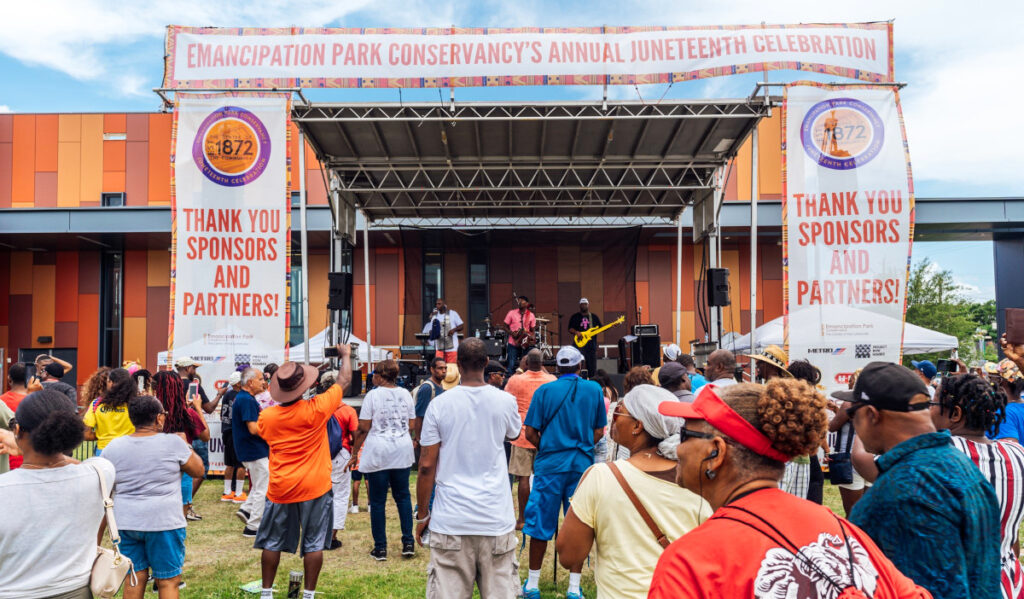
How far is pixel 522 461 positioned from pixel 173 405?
3067 mm

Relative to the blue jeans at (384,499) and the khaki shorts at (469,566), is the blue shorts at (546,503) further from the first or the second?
the blue jeans at (384,499)

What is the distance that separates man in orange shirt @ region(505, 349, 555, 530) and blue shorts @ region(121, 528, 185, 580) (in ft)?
9.56

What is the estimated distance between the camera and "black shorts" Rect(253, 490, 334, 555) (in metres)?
4.45

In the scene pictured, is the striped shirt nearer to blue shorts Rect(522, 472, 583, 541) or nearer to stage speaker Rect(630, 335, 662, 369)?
blue shorts Rect(522, 472, 583, 541)

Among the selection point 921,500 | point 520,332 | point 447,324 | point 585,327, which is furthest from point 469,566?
point 447,324

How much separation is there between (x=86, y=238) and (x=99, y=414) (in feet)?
47.9

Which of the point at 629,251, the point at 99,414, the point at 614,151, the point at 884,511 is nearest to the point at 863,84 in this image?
the point at 614,151

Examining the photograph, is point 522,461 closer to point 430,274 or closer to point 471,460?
point 471,460

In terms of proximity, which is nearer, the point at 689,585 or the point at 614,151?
the point at 689,585

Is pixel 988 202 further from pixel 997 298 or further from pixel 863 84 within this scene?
pixel 863 84

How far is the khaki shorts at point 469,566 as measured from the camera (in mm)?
3506

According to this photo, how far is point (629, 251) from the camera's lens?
52.4ft

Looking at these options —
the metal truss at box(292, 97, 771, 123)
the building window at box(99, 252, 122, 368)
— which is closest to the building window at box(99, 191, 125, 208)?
the building window at box(99, 252, 122, 368)

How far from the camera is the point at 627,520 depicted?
2.38 m
